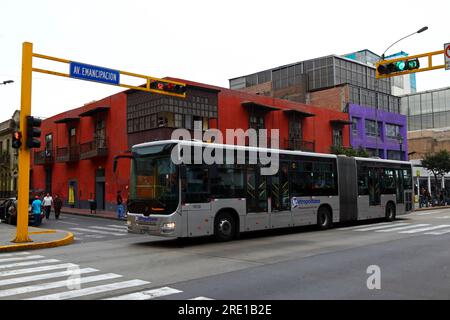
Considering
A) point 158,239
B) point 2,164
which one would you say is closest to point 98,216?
point 158,239

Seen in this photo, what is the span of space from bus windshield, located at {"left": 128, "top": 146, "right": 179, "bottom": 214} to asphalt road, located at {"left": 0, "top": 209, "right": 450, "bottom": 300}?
130 cm

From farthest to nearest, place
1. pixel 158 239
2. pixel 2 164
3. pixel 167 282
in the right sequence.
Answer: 1. pixel 2 164
2. pixel 158 239
3. pixel 167 282

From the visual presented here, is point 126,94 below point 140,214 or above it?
above

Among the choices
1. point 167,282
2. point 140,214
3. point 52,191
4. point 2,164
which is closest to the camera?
point 167,282

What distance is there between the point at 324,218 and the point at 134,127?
669 inches

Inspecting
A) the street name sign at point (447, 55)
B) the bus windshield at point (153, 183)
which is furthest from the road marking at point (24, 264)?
the street name sign at point (447, 55)

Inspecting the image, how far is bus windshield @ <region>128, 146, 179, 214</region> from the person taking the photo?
43.5 feet

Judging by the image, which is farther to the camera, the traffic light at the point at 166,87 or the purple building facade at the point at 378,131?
the purple building facade at the point at 378,131

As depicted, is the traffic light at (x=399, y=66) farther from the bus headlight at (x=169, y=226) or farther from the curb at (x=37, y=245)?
the curb at (x=37, y=245)

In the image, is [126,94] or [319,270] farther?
[126,94]

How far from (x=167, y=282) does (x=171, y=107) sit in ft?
69.7

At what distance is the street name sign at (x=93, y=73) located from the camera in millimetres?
14812

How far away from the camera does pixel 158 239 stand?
634 inches
